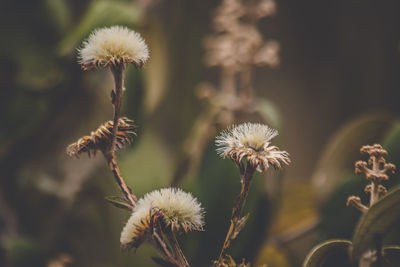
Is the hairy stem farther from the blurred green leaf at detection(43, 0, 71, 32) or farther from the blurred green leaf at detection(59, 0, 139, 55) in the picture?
the blurred green leaf at detection(43, 0, 71, 32)

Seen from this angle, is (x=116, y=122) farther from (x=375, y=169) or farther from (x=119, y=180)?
(x=375, y=169)

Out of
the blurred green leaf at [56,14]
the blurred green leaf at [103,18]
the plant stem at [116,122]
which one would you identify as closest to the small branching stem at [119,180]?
the plant stem at [116,122]

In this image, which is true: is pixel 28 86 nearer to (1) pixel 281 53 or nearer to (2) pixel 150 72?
(2) pixel 150 72

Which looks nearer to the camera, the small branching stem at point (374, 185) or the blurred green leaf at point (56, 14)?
the small branching stem at point (374, 185)

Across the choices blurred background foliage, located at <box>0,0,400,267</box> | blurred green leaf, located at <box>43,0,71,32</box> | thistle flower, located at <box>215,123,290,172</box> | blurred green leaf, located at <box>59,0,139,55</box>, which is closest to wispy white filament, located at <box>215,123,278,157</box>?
thistle flower, located at <box>215,123,290,172</box>

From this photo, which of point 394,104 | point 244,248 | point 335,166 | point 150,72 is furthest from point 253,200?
point 394,104

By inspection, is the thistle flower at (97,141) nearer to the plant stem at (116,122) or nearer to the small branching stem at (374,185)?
the plant stem at (116,122)
